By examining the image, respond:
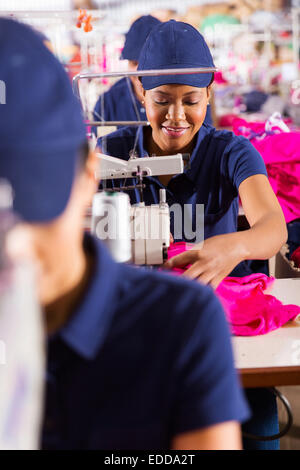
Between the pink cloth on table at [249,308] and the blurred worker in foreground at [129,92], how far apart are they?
179 centimetres

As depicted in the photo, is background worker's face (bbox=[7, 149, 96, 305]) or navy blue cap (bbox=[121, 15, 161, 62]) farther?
navy blue cap (bbox=[121, 15, 161, 62])

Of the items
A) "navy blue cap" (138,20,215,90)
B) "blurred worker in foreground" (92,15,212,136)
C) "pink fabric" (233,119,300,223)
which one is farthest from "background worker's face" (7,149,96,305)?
"blurred worker in foreground" (92,15,212,136)

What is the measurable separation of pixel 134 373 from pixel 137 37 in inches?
114

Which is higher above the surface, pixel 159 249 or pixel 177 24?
pixel 177 24

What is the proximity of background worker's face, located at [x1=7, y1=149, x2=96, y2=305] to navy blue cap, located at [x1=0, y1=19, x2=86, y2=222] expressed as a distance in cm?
1

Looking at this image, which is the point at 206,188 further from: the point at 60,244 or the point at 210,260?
the point at 60,244

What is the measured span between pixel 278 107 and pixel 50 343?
6.65 m

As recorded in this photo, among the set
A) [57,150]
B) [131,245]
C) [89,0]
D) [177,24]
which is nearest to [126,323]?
[57,150]

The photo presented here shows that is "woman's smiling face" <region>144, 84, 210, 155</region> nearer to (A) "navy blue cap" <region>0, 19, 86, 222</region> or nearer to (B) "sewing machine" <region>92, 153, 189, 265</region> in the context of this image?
(B) "sewing machine" <region>92, 153, 189, 265</region>

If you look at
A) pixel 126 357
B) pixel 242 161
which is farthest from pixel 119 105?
pixel 126 357

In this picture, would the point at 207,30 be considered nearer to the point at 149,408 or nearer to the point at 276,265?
the point at 276,265

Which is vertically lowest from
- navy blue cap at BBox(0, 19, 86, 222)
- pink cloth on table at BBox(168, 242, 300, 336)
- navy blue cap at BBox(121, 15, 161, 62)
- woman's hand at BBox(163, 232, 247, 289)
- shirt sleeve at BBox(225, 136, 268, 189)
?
pink cloth on table at BBox(168, 242, 300, 336)

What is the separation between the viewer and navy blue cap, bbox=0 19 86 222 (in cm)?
65

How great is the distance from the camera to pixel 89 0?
38.9 ft
